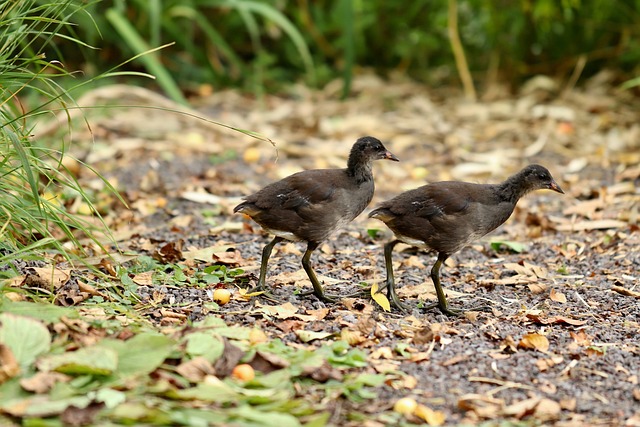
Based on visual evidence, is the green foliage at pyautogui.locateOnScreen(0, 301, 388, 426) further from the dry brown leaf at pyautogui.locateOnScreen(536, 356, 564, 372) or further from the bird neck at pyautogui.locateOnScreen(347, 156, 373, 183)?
the bird neck at pyautogui.locateOnScreen(347, 156, 373, 183)

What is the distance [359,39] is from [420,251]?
15.6ft

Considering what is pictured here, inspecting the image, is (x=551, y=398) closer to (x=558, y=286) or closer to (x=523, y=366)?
(x=523, y=366)

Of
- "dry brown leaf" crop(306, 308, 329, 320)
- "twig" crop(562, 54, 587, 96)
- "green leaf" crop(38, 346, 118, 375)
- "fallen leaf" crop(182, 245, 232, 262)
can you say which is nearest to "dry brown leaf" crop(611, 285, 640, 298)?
"dry brown leaf" crop(306, 308, 329, 320)

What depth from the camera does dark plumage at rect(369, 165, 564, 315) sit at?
4488 mm

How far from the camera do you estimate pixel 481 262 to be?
5508mm

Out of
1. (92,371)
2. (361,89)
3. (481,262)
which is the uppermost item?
(361,89)

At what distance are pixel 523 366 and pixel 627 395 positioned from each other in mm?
429

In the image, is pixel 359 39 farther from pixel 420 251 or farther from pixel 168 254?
pixel 168 254

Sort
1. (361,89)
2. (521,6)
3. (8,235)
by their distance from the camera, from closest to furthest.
A: 1. (8,235)
2. (521,6)
3. (361,89)

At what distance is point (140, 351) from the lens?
3410 mm

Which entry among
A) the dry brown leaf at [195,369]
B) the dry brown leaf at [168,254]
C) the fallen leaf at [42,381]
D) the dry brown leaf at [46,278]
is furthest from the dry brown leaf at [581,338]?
the dry brown leaf at [46,278]

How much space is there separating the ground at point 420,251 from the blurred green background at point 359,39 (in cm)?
37

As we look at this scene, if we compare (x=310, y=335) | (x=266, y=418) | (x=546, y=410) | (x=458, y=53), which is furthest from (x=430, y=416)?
(x=458, y=53)

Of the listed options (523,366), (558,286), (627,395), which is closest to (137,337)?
(523,366)
